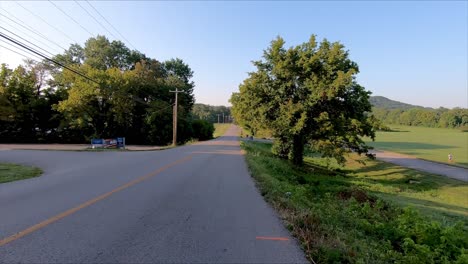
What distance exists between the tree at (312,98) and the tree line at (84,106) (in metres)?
22.3

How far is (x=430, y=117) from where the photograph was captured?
149750mm

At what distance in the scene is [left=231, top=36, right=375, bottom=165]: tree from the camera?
22078 millimetres

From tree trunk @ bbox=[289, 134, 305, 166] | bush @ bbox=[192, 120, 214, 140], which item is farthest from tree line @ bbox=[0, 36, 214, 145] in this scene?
tree trunk @ bbox=[289, 134, 305, 166]

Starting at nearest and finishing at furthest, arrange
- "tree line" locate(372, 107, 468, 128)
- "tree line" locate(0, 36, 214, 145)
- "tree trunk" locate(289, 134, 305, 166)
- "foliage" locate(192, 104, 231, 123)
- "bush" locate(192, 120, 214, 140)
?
1. "tree trunk" locate(289, 134, 305, 166)
2. "tree line" locate(0, 36, 214, 145)
3. "bush" locate(192, 120, 214, 140)
4. "tree line" locate(372, 107, 468, 128)
5. "foliage" locate(192, 104, 231, 123)

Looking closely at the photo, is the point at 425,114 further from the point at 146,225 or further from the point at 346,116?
the point at 146,225

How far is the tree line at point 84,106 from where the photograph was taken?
134 feet

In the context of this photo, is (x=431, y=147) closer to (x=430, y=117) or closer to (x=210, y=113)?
(x=430, y=117)

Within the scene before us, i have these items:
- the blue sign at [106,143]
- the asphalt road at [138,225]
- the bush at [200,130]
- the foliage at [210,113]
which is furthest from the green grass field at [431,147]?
the foliage at [210,113]

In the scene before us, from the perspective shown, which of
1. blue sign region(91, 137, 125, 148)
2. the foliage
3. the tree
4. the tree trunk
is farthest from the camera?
the foliage

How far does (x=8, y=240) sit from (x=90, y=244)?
1166 millimetres

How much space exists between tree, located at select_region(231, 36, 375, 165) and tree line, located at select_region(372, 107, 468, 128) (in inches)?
4305

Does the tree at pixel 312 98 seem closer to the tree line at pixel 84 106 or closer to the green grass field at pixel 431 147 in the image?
the green grass field at pixel 431 147

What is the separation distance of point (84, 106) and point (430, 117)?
6278 inches

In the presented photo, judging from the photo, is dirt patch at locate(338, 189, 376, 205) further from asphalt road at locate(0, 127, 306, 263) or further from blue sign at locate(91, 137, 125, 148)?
blue sign at locate(91, 137, 125, 148)
